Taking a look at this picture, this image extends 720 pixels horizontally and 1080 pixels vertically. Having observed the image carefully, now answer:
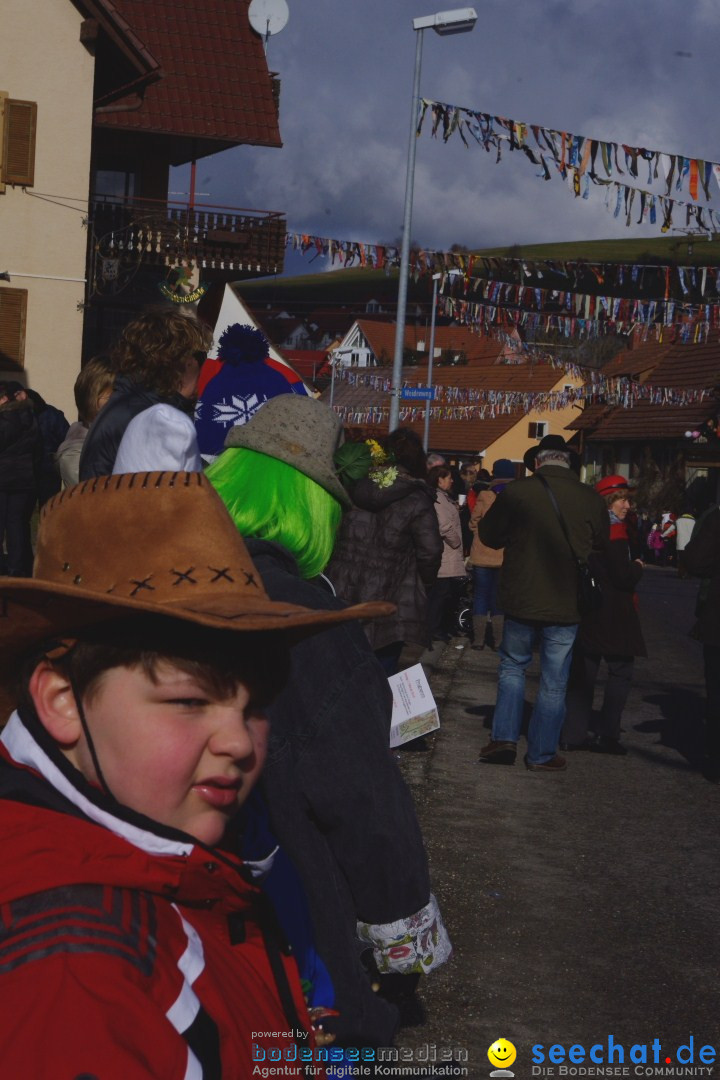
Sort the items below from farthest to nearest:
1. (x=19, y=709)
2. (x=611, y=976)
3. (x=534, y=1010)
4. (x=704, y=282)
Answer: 1. (x=704, y=282)
2. (x=611, y=976)
3. (x=534, y=1010)
4. (x=19, y=709)

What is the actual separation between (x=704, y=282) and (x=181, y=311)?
1840cm

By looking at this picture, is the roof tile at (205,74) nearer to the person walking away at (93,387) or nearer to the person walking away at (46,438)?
the person walking away at (46,438)

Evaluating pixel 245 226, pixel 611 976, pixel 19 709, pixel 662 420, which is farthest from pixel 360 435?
pixel 662 420

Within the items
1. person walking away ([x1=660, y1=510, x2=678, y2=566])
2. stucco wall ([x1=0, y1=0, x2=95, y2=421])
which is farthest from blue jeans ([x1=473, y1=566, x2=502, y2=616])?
person walking away ([x1=660, y1=510, x2=678, y2=566])

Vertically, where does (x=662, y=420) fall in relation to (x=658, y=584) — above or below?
above

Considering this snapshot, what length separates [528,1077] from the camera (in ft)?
13.1

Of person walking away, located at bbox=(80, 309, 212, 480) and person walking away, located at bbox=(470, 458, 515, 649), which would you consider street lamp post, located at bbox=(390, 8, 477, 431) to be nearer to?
person walking away, located at bbox=(470, 458, 515, 649)

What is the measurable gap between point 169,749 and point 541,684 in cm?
707

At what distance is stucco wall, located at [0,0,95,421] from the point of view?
22.7m

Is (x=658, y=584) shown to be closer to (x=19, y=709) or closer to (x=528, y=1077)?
(x=528, y=1077)

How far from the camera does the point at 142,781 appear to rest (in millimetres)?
1501

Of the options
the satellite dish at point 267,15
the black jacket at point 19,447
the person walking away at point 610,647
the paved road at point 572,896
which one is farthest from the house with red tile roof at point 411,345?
the paved road at point 572,896

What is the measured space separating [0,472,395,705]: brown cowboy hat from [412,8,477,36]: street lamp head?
19.3 m

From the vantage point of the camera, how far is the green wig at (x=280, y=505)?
2.82 meters
